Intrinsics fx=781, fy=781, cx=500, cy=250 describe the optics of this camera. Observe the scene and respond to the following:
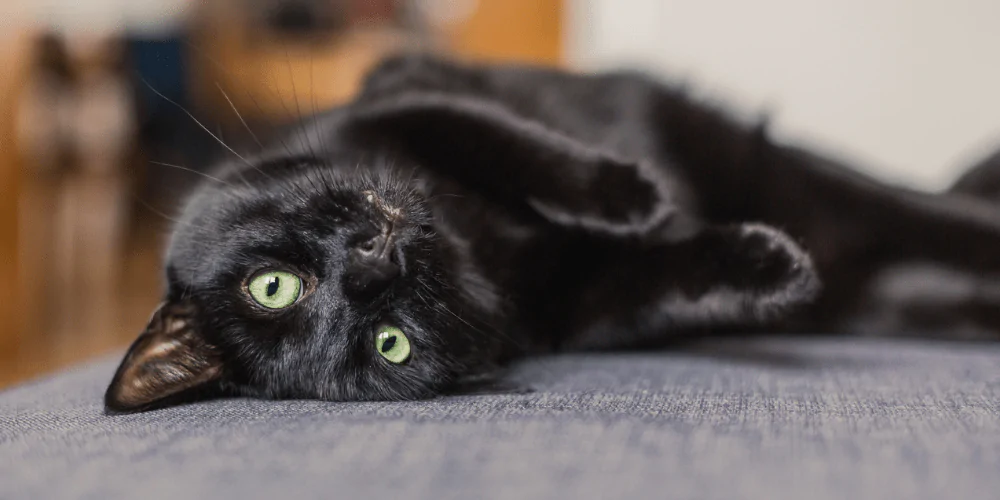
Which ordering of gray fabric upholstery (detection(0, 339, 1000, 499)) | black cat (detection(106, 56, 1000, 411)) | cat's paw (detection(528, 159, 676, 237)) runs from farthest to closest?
1. cat's paw (detection(528, 159, 676, 237))
2. black cat (detection(106, 56, 1000, 411))
3. gray fabric upholstery (detection(0, 339, 1000, 499))

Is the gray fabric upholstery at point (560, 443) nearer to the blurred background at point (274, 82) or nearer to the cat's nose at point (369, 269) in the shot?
the cat's nose at point (369, 269)

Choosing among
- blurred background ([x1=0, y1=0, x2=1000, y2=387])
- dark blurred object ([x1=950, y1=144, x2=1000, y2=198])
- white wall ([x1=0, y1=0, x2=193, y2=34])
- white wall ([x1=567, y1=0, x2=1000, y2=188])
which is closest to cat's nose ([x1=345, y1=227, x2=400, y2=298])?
blurred background ([x1=0, y1=0, x2=1000, y2=387])

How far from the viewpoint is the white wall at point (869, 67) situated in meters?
1.92

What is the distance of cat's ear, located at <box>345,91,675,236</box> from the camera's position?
101cm

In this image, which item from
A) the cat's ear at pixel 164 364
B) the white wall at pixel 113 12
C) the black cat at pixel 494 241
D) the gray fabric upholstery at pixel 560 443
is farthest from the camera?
the white wall at pixel 113 12

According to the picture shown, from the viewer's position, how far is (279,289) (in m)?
0.86

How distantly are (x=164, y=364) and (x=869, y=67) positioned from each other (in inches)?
72.4

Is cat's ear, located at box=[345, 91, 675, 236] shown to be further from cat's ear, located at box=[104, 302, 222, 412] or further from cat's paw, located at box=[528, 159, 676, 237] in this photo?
cat's ear, located at box=[104, 302, 222, 412]

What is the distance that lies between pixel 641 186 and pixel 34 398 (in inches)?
28.9

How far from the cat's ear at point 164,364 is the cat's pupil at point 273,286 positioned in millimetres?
93

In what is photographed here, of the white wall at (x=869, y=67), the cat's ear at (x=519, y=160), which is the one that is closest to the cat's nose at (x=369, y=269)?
the cat's ear at (x=519, y=160)

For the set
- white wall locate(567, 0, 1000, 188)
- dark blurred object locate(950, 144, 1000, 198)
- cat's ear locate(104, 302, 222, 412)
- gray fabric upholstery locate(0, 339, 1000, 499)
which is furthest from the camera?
white wall locate(567, 0, 1000, 188)

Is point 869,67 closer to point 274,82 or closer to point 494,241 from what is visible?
point 494,241

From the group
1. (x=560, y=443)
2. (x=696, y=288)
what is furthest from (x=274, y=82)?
(x=560, y=443)
